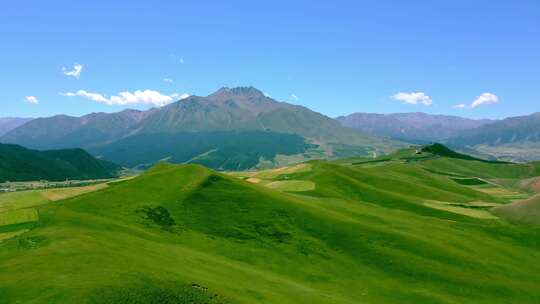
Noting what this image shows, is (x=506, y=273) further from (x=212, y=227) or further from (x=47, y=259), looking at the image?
(x=47, y=259)

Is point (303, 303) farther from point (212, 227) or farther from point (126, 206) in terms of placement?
point (126, 206)

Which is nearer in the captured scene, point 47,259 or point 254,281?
point 47,259

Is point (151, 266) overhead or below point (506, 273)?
overhead

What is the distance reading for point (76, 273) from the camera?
155 feet

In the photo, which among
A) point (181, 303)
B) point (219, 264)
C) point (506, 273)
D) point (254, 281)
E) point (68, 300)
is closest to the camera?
point (68, 300)

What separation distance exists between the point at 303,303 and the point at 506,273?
157 feet

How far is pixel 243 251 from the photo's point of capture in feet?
262

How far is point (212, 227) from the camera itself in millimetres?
89250

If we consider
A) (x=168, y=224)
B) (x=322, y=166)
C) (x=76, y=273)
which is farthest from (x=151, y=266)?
(x=322, y=166)

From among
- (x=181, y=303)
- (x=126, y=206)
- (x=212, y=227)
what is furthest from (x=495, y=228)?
(x=181, y=303)

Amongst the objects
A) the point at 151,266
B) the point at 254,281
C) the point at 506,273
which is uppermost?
the point at 151,266

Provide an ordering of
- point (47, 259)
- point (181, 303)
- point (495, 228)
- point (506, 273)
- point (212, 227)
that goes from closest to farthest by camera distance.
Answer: point (181, 303), point (47, 259), point (506, 273), point (212, 227), point (495, 228)

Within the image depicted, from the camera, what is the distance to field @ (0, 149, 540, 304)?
157ft

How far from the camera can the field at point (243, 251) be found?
47812 mm
